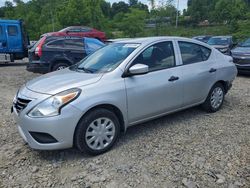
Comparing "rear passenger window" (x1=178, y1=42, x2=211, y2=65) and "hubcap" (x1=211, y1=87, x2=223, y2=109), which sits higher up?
"rear passenger window" (x1=178, y1=42, x2=211, y2=65)

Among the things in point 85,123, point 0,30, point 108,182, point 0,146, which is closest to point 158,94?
point 85,123

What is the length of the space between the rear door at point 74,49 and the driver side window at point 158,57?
4.87m

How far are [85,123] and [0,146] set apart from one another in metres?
1.56

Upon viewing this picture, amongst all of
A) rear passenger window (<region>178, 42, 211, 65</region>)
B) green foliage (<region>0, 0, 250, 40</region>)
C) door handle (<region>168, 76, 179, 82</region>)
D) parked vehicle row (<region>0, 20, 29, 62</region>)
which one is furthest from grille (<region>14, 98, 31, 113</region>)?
green foliage (<region>0, 0, 250, 40</region>)

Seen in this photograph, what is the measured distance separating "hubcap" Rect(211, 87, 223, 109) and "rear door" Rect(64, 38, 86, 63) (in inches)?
193

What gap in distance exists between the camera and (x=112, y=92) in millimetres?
3760

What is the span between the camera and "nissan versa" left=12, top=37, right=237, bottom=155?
346 cm

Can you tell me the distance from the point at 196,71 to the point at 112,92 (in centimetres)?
188

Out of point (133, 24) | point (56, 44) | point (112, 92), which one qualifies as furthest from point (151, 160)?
point (133, 24)

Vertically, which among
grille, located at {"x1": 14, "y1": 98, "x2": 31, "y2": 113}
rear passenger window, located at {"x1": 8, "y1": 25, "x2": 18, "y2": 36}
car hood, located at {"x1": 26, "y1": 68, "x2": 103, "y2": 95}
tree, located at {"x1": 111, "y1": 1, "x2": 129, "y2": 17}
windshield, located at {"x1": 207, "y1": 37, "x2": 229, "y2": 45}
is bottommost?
grille, located at {"x1": 14, "y1": 98, "x2": 31, "y2": 113}

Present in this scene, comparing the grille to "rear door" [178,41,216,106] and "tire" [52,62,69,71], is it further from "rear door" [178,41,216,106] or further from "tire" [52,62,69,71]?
"tire" [52,62,69,71]

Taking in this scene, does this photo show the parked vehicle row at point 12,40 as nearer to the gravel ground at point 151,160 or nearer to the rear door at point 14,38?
the rear door at point 14,38

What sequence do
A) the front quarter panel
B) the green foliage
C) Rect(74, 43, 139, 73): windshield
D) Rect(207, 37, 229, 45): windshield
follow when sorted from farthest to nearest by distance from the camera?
the green foliage
Rect(207, 37, 229, 45): windshield
Rect(74, 43, 139, 73): windshield
the front quarter panel

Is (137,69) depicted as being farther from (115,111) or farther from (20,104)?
(20,104)
